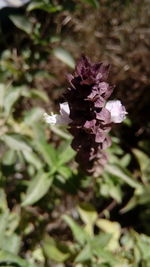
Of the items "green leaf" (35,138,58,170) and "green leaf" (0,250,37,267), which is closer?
"green leaf" (0,250,37,267)

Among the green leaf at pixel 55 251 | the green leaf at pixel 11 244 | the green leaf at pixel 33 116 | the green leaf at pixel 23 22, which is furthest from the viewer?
the green leaf at pixel 23 22

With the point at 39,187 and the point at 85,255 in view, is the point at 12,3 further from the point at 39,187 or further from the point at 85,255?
the point at 85,255

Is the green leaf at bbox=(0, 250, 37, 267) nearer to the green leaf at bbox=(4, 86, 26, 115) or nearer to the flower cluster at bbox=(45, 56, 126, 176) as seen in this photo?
the flower cluster at bbox=(45, 56, 126, 176)

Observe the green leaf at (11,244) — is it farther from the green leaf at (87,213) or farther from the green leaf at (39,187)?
the green leaf at (87,213)

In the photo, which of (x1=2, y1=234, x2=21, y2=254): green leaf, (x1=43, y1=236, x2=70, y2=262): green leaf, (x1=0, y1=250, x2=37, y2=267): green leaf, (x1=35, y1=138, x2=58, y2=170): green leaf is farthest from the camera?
(x1=43, y1=236, x2=70, y2=262): green leaf

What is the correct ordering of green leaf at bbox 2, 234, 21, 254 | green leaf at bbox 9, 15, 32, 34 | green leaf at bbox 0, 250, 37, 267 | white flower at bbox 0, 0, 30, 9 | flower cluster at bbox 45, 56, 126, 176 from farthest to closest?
white flower at bbox 0, 0, 30, 9, green leaf at bbox 9, 15, 32, 34, green leaf at bbox 2, 234, 21, 254, green leaf at bbox 0, 250, 37, 267, flower cluster at bbox 45, 56, 126, 176

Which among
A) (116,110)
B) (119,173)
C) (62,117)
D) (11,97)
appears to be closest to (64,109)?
(62,117)

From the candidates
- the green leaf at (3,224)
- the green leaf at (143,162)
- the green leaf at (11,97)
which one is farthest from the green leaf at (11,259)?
the green leaf at (143,162)

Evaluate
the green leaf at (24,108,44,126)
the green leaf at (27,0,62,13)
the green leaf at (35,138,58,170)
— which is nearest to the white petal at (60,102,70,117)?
the green leaf at (35,138,58,170)
